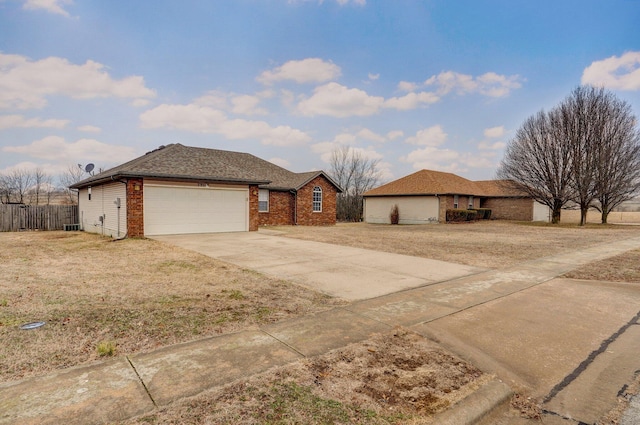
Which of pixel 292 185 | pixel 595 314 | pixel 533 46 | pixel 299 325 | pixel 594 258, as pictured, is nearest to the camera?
pixel 299 325

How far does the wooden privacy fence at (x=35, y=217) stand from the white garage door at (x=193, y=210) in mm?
9820

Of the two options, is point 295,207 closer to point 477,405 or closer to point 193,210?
point 193,210

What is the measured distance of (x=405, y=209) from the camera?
3078 cm

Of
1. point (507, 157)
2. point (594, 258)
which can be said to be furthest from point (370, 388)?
point (507, 157)

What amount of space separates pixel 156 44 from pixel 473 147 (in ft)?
73.7

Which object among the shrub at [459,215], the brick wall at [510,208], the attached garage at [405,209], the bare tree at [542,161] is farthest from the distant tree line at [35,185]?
the brick wall at [510,208]

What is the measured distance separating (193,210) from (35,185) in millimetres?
26698

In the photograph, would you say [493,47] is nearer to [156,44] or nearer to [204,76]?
[204,76]

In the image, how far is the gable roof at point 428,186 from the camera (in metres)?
29.3

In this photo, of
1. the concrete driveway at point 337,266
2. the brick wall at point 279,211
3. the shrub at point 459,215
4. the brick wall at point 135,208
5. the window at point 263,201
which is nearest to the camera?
the concrete driveway at point 337,266

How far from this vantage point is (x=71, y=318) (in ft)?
14.0

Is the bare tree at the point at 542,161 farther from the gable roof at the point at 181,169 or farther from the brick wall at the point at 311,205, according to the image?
the gable roof at the point at 181,169

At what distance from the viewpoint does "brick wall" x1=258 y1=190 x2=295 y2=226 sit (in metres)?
21.7

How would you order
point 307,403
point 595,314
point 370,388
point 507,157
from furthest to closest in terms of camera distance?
point 507,157, point 595,314, point 370,388, point 307,403
